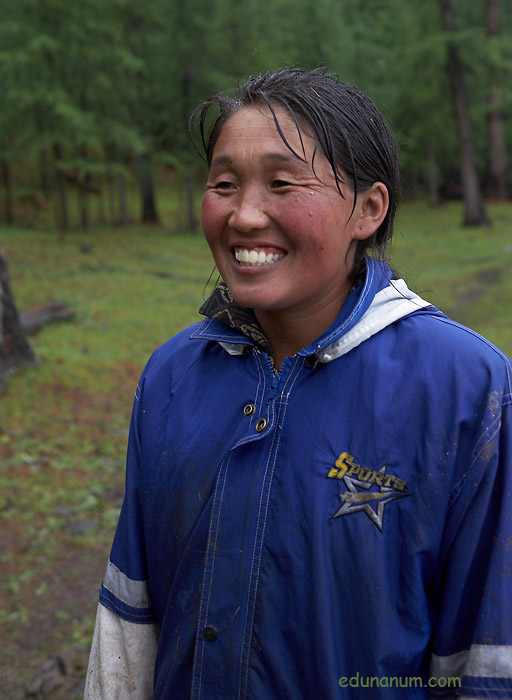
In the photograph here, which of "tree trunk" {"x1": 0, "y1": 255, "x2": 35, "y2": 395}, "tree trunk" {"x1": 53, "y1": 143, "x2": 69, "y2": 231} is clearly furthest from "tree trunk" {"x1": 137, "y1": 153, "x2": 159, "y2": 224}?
"tree trunk" {"x1": 0, "y1": 255, "x2": 35, "y2": 395}

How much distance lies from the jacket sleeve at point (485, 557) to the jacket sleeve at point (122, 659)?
0.81 meters

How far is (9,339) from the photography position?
7.51 m

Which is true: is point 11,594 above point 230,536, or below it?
below

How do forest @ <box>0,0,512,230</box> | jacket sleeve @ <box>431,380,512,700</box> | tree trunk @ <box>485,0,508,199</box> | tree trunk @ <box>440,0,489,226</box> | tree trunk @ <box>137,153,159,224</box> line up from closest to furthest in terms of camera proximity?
jacket sleeve @ <box>431,380,512,700</box> < forest @ <box>0,0,512,230</box> < tree trunk @ <box>440,0,489,226</box> < tree trunk @ <box>137,153,159,224</box> < tree trunk @ <box>485,0,508,199</box>

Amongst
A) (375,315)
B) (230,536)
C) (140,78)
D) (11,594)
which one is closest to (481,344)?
(375,315)

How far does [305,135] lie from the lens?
1468 mm

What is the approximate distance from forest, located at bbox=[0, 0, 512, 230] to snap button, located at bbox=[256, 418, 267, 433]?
11.2 meters

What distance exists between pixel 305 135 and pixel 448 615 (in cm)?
104

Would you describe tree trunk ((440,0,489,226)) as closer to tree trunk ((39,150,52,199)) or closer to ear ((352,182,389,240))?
tree trunk ((39,150,52,199))

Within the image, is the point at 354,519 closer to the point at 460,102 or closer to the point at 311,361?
the point at 311,361

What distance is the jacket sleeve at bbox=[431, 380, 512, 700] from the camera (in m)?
1.36

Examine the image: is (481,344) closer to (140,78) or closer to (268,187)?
(268,187)

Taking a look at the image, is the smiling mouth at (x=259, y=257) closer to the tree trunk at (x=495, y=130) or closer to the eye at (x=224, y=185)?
the eye at (x=224, y=185)

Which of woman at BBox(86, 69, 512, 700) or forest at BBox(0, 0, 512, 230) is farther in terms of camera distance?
forest at BBox(0, 0, 512, 230)
